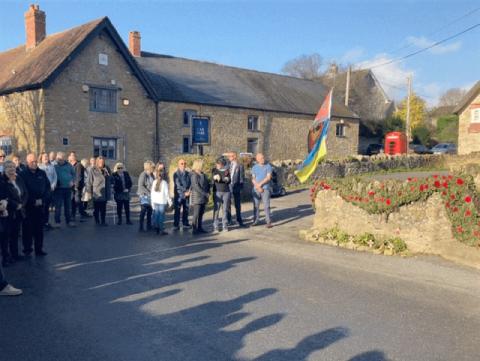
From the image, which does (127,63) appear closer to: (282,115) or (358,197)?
(282,115)

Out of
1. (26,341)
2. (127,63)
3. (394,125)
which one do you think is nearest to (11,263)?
(26,341)

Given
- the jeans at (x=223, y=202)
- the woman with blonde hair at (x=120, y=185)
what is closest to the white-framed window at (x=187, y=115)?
the woman with blonde hair at (x=120, y=185)

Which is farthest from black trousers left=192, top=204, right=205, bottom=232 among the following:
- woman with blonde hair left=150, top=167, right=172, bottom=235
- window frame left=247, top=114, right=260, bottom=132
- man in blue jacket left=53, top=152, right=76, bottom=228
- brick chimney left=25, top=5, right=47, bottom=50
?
window frame left=247, top=114, right=260, bottom=132

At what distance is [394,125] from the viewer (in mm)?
49438

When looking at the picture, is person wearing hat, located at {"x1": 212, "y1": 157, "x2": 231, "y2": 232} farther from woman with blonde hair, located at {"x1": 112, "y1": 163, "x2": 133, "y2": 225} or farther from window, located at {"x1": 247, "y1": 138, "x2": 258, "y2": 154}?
window, located at {"x1": 247, "y1": 138, "x2": 258, "y2": 154}

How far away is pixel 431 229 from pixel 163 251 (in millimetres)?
5202

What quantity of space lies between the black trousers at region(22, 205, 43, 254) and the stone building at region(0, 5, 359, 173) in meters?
15.0

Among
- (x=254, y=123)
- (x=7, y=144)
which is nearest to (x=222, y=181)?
(x=7, y=144)

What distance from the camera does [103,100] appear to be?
2467cm

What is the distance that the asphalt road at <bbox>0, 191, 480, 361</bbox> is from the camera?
4.50 m

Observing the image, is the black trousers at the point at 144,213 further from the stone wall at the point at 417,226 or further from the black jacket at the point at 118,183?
the stone wall at the point at 417,226

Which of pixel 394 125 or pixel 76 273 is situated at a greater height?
pixel 394 125

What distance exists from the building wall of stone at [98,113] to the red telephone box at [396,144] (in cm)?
2158

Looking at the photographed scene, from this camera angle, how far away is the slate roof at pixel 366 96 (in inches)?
2072
